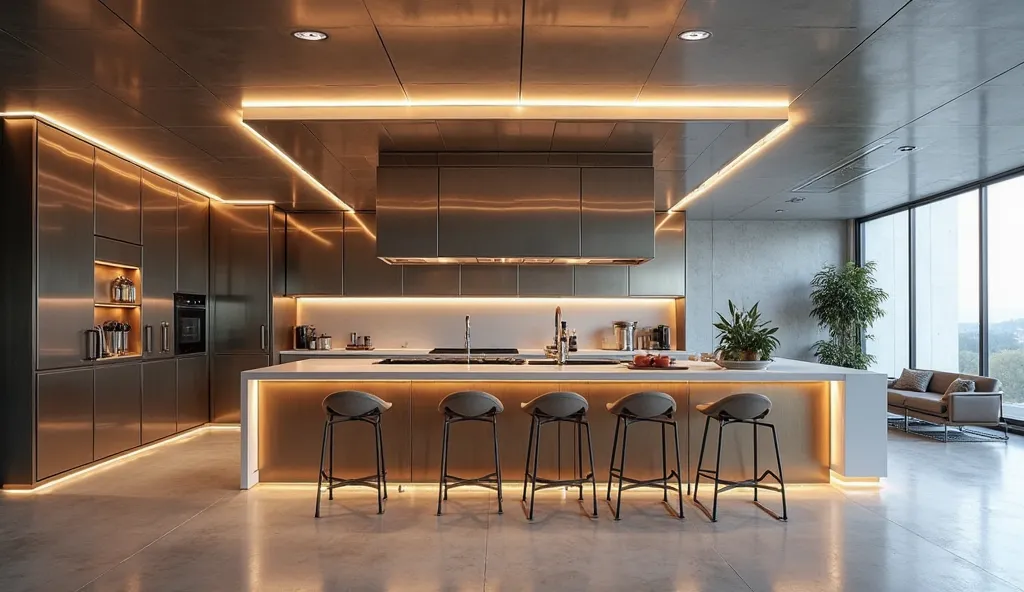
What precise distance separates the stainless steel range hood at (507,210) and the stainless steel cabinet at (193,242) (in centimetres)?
296

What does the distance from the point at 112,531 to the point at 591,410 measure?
3333mm

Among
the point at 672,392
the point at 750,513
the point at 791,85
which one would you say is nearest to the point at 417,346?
the point at 672,392

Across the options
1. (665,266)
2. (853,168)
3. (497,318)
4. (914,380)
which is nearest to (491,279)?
(497,318)

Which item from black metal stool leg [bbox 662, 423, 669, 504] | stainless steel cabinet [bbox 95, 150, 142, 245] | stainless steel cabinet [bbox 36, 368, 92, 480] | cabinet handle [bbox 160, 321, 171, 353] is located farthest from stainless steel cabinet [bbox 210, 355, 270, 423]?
black metal stool leg [bbox 662, 423, 669, 504]

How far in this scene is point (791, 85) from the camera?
180 inches

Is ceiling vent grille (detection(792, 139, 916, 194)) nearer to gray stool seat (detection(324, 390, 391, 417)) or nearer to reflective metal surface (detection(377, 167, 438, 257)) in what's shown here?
reflective metal surface (detection(377, 167, 438, 257))

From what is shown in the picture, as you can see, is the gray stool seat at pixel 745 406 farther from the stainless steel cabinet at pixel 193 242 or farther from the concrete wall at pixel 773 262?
the stainless steel cabinet at pixel 193 242

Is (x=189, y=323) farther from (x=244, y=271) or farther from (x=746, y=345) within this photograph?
(x=746, y=345)

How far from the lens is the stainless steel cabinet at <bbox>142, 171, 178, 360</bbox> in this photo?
7047 millimetres

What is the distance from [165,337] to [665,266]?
602cm

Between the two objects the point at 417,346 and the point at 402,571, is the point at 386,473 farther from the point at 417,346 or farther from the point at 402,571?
the point at 417,346

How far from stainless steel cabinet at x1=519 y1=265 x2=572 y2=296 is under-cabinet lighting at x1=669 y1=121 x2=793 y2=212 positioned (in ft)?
5.40

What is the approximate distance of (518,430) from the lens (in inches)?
213

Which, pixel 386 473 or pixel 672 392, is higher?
pixel 672 392
